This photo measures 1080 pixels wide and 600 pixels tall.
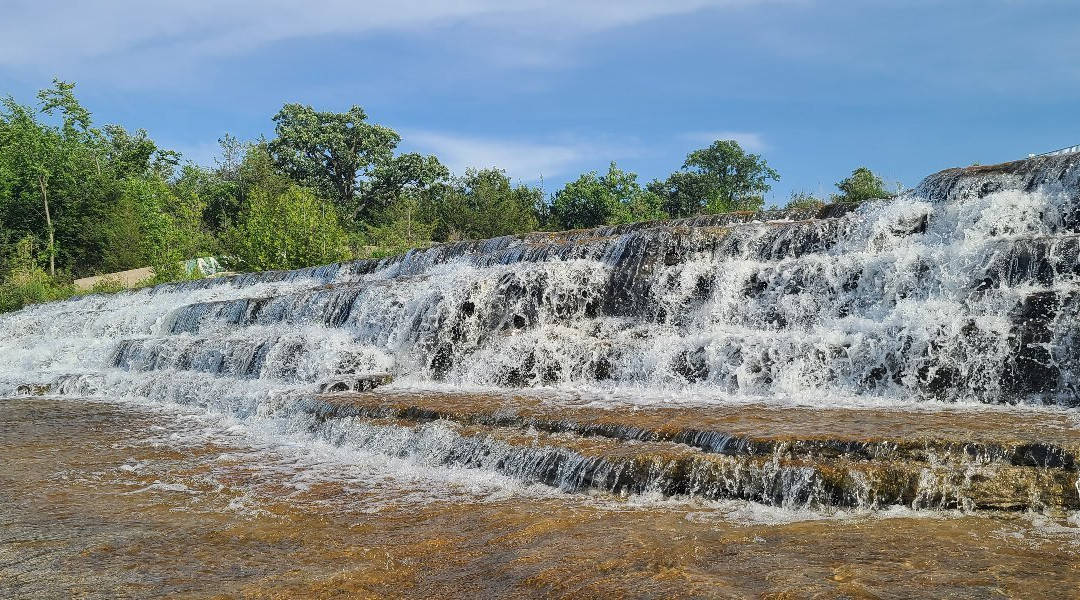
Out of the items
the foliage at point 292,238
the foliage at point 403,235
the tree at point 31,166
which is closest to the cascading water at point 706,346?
the foliage at point 292,238

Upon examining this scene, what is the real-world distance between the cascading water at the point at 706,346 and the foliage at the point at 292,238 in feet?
43.3

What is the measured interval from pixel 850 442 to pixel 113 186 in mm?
43223

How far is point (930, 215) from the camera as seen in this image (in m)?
12.1

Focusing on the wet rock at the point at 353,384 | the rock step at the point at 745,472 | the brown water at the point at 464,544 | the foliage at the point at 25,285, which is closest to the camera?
the brown water at the point at 464,544

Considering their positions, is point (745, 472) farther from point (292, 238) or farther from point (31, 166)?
point (31, 166)

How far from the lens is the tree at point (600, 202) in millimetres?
39188

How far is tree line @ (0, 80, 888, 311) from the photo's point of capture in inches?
1236

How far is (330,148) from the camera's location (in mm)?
52000

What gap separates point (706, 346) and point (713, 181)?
42.9 metres

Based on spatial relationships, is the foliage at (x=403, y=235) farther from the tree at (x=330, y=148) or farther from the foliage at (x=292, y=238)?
the tree at (x=330, y=148)

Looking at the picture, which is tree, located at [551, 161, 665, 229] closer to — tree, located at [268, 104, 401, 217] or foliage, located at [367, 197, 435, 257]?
foliage, located at [367, 197, 435, 257]

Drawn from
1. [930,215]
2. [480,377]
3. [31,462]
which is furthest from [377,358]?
[930,215]

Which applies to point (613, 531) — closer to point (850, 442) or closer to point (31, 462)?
point (850, 442)

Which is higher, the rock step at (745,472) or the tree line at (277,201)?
the tree line at (277,201)
